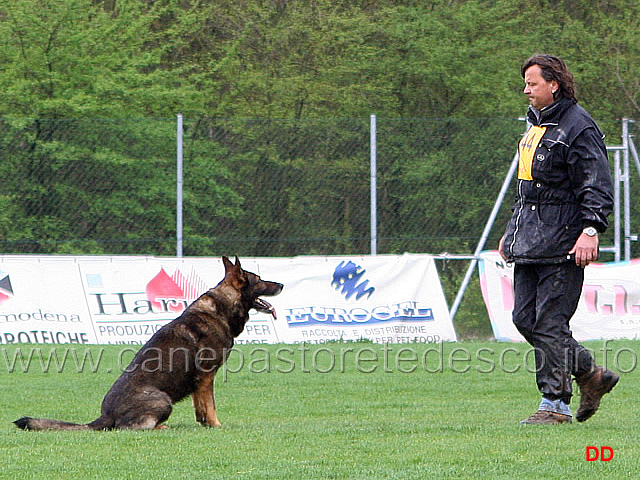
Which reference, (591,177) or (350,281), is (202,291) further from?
(591,177)

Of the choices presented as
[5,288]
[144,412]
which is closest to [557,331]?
[144,412]

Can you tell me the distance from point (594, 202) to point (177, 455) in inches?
104

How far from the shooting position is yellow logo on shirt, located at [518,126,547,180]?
5.64 meters

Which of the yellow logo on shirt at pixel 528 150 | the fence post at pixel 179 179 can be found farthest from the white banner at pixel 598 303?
the yellow logo on shirt at pixel 528 150

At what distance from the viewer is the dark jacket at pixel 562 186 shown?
5.40 meters

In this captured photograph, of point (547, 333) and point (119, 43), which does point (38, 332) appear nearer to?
point (547, 333)

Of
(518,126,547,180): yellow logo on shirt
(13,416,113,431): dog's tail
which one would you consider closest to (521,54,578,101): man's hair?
(518,126,547,180): yellow logo on shirt

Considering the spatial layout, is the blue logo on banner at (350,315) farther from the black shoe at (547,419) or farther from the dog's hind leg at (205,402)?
the black shoe at (547,419)

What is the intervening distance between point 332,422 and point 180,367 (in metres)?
1.05

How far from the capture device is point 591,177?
5.39m

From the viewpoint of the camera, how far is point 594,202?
5328 mm

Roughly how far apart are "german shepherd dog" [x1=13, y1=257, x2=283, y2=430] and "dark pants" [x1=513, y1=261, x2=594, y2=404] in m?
2.05

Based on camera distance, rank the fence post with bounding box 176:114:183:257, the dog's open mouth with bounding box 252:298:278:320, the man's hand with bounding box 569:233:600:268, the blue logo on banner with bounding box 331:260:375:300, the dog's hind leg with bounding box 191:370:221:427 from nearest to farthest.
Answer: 1. the man's hand with bounding box 569:233:600:268
2. the dog's hind leg with bounding box 191:370:221:427
3. the dog's open mouth with bounding box 252:298:278:320
4. the blue logo on banner with bounding box 331:260:375:300
5. the fence post with bounding box 176:114:183:257

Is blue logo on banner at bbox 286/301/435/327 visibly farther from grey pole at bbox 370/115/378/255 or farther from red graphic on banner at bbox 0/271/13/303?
red graphic on banner at bbox 0/271/13/303
